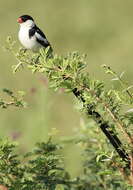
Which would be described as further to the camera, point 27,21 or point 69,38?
point 69,38

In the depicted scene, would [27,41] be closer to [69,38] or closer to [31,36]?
[31,36]

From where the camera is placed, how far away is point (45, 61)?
97.0 inches

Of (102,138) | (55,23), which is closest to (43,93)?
(102,138)

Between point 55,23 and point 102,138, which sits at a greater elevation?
point 55,23

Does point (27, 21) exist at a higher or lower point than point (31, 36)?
higher

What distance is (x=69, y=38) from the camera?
36.0 feet

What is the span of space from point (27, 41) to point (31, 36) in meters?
0.16

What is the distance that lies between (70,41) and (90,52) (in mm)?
709

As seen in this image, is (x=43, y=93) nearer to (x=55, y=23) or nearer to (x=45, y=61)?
(x=45, y=61)

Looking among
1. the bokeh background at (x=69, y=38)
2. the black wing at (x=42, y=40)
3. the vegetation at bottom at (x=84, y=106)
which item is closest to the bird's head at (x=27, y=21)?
the black wing at (x=42, y=40)

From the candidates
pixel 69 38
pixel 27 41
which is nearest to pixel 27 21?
pixel 27 41

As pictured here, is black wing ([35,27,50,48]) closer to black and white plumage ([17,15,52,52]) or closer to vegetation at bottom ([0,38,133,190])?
black and white plumage ([17,15,52,52])

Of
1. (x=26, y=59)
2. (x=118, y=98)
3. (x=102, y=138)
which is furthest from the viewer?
(x=102, y=138)

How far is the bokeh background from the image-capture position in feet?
25.3
